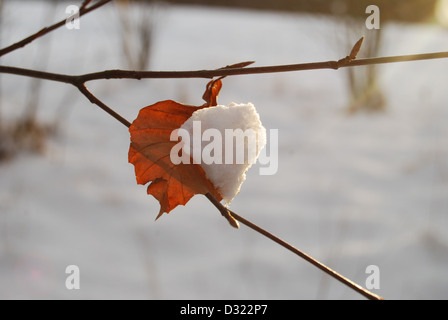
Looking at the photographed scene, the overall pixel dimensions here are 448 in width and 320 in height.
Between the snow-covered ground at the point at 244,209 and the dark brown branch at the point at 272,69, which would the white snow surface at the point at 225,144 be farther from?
the snow-covered ground at the point at 244,209

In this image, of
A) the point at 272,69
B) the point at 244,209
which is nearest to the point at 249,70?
the point at 272,69

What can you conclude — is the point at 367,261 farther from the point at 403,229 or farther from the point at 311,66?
the point at 311,66

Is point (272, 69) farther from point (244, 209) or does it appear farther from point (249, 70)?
point (244, 209)

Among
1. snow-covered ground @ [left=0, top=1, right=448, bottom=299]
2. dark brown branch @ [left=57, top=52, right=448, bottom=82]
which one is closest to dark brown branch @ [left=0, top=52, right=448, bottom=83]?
dark brown branch @ [left=57, top=52, right=448, bottom=82]

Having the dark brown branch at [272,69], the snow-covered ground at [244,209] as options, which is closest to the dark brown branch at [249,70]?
the dark brown branch at [272,69]

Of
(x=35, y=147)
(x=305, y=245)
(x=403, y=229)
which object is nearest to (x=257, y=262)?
(x=305, y=245)

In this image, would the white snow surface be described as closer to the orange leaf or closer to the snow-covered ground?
the orange leaf
